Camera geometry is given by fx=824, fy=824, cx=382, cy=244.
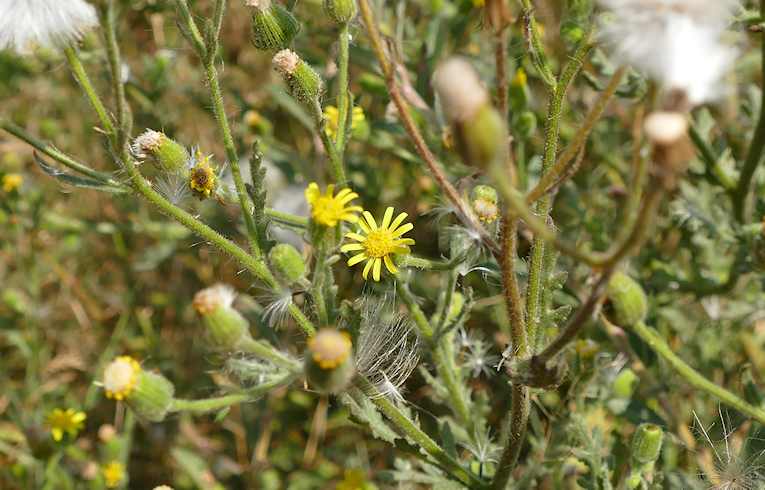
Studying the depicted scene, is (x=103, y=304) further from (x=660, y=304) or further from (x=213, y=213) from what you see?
(x=660, y=304)

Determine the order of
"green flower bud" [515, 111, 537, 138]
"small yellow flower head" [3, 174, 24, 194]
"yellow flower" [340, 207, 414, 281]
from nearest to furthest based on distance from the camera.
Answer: "yellow flower" [340, 207, 414, 281] < "green flower bud" [515, 111, 537, 138] < "small yellow flower head" [3, 174, 24, 194]

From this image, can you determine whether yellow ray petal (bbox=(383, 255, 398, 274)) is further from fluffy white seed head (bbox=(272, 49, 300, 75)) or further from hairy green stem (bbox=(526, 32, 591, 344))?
fluffy white seed head (bbox=(272, 49, 300, 75))

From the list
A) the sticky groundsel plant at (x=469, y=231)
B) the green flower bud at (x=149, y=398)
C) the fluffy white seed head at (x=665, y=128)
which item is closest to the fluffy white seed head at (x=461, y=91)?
the sticky groundsel plant at (x=469, y=231)

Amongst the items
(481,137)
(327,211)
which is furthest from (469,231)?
(481,137)

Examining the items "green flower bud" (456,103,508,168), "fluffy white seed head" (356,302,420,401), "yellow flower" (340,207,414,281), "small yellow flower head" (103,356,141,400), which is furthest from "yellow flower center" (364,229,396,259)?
"green flower bud" (456,103,508,168)

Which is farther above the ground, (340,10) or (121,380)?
(340,10)

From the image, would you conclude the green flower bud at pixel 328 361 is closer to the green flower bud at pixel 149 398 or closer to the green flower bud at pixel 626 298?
the green flower bud at pixel 149 398

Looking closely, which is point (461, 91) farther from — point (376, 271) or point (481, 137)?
point (376, 271)
